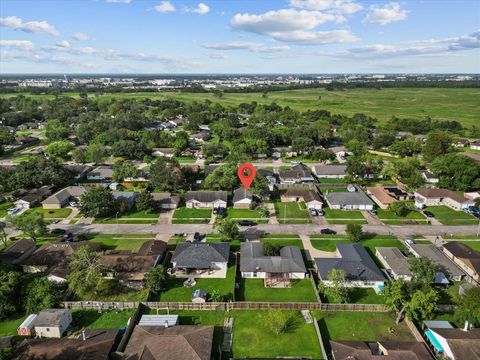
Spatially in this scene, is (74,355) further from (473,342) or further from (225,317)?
(473,342)

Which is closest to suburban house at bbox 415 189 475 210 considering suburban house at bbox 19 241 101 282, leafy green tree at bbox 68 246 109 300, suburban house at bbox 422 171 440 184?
suburban house at bbox 422 171 440 184

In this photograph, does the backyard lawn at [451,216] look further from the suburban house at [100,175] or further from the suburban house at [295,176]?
the suburban house at [100,175]

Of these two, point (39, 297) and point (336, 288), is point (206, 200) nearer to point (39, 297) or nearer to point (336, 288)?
point (336, 288)

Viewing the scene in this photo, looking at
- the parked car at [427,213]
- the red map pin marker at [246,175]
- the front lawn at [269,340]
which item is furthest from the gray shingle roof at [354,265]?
the red map pin marker at [246,175]

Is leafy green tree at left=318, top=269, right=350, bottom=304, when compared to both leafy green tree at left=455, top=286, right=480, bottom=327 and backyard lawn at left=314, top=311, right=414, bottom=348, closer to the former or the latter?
backyard lawn at left=314, top=311, right=414, bottom=348

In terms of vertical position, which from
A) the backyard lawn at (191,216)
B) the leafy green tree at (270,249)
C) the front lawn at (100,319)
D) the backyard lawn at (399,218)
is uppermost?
the leafy green tree at (270,249)

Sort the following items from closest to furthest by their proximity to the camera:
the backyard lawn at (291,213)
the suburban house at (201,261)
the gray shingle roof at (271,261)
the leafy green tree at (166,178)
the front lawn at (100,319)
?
1. the front lawn at (100,319)
2. the gray shingle roof at (271,261)
3. the suburban house at (201,261)
4. the backyard lawn at (291,213)
5. the leafy green tree at (166,178)
